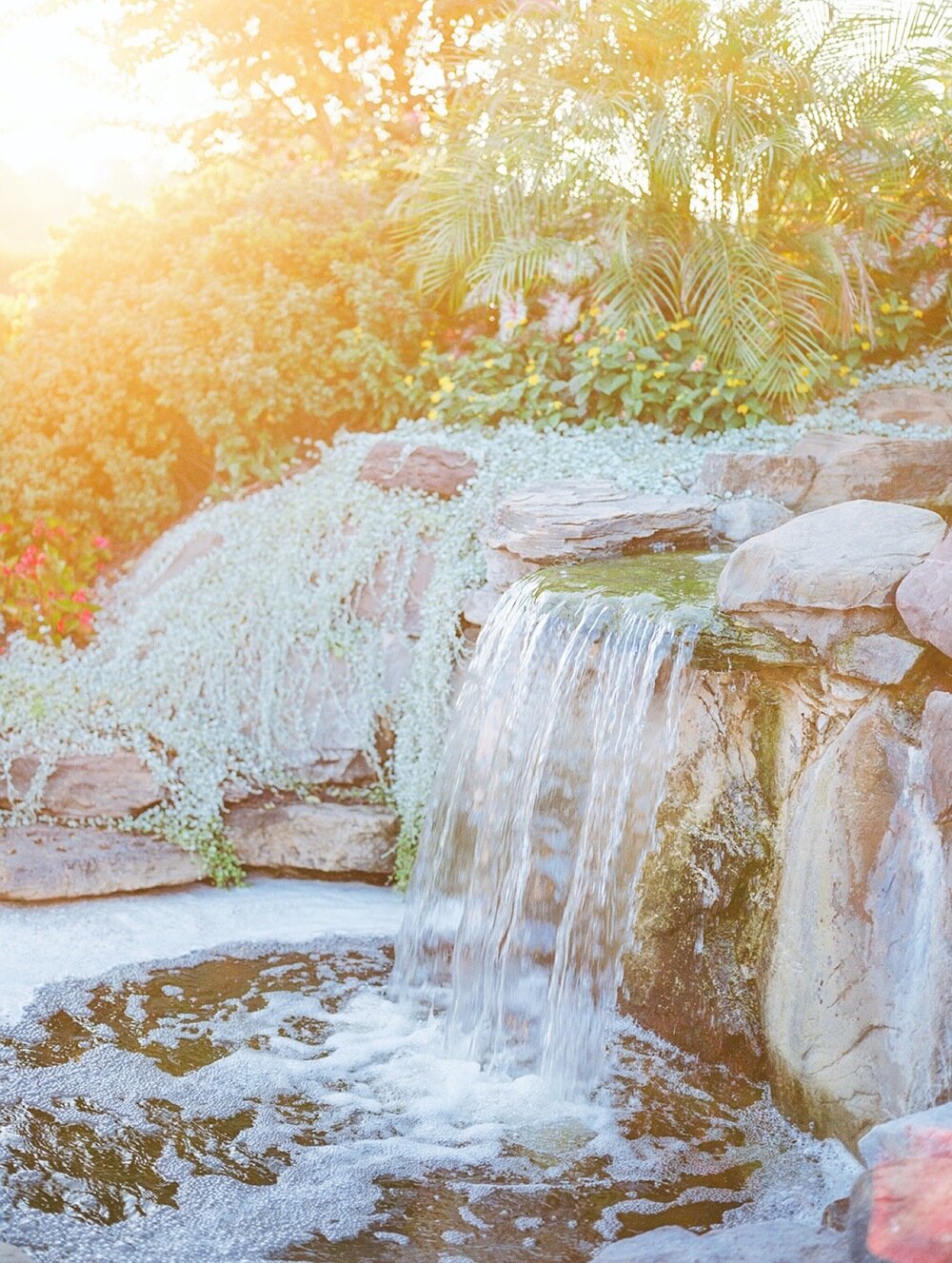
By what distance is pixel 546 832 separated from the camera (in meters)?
4.36

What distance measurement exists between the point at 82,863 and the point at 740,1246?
11.0 feet

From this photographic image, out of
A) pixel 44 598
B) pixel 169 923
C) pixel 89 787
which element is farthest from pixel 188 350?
pixel 169 923

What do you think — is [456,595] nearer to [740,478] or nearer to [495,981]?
[740,478]

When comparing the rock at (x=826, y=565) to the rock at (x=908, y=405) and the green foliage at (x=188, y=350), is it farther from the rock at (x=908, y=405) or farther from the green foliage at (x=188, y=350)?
the green foliage at (x=188, y=350)

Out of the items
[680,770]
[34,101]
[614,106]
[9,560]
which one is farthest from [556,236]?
[34,101]

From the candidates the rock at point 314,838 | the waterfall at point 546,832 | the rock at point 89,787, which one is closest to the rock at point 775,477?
the waterfall at point 546,832

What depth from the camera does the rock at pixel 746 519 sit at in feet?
17.5

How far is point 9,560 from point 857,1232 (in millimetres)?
5772

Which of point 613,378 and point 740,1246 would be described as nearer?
point 740,1246

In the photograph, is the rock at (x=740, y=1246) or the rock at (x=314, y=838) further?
the rock at (x=314, y=838)

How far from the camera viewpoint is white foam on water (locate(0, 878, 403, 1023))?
4.55 m

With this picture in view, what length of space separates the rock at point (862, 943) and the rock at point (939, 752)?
8 cm

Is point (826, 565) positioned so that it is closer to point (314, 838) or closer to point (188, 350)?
point (314, 838)

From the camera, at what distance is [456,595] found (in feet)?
18.6
